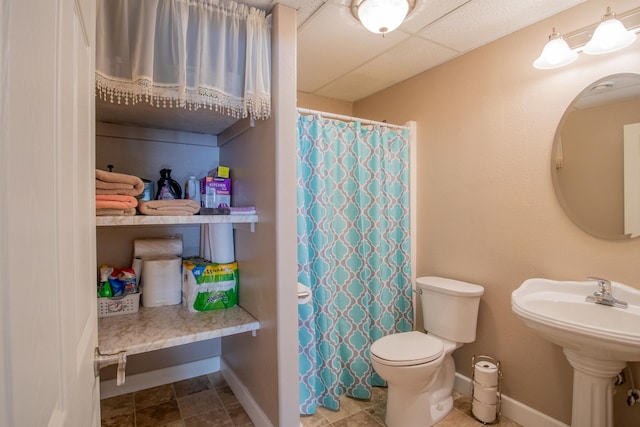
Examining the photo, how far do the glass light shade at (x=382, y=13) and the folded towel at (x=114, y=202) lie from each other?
1397mm

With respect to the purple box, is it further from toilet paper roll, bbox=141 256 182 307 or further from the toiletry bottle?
toilet paper roll, bbox=141 256 182 307

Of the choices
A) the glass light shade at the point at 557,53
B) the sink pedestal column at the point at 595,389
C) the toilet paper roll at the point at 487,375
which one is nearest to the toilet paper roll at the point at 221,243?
the toilet paper roll at the point at 487,375

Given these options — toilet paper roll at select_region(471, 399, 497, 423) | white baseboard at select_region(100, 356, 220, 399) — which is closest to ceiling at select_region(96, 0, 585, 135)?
white baseboard at select_region(100, 356, 220, 399)

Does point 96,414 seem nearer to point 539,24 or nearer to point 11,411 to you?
point 11,411

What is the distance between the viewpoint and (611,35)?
139 cm

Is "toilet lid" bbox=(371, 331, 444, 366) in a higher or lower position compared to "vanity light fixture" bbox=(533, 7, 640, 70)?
lower

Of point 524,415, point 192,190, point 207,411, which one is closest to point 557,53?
point 524,415

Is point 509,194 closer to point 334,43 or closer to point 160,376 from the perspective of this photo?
point 334,43

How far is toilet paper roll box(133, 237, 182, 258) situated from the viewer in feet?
6.54

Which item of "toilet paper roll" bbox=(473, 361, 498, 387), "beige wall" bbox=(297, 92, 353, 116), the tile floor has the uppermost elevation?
"beige wall" bbox=(297, 92, 353, 116)

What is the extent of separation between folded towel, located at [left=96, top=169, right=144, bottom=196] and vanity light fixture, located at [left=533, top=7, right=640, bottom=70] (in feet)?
6.86

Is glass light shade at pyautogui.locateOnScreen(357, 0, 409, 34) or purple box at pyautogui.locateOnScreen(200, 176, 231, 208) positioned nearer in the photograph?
glass light shade at pyautogui.locateOnScreen(357, 0, 409, 34)

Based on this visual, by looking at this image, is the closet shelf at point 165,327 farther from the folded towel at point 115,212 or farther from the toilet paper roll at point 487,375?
Result: the toilet paper roll at point 487,375

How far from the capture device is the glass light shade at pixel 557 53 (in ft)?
5.11
